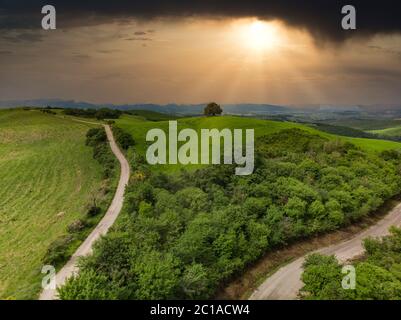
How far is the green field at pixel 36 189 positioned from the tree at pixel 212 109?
4732 centimetres

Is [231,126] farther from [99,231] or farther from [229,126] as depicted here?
[99,231]

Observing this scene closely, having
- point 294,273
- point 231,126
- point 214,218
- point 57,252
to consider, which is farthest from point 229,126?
point 57,252

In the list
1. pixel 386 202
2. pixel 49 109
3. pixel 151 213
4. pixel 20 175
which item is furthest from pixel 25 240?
pixel 49 109

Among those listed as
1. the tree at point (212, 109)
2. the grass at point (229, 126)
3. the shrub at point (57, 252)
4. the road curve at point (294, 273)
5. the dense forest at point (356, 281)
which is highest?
the tree at point (212, 109)

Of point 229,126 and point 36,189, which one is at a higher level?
point 229,126

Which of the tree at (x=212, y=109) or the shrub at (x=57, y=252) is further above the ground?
the tree at (x=212, y=109)

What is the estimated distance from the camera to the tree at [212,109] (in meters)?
154

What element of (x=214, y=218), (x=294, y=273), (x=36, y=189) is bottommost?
(x=294, y=273)

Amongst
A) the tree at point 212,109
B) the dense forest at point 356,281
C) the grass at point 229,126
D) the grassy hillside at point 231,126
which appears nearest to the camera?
the dense forest at point 356,281

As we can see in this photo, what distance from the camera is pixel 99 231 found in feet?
197

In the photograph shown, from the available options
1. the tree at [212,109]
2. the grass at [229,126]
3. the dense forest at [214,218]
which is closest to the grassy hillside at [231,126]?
the grass at [229,126]

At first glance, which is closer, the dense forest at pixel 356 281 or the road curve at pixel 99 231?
the dense forest at pixel 356 281

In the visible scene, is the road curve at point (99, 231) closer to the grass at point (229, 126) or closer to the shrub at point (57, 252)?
the shrub at point (57, 252)

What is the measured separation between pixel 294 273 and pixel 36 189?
5737cm
